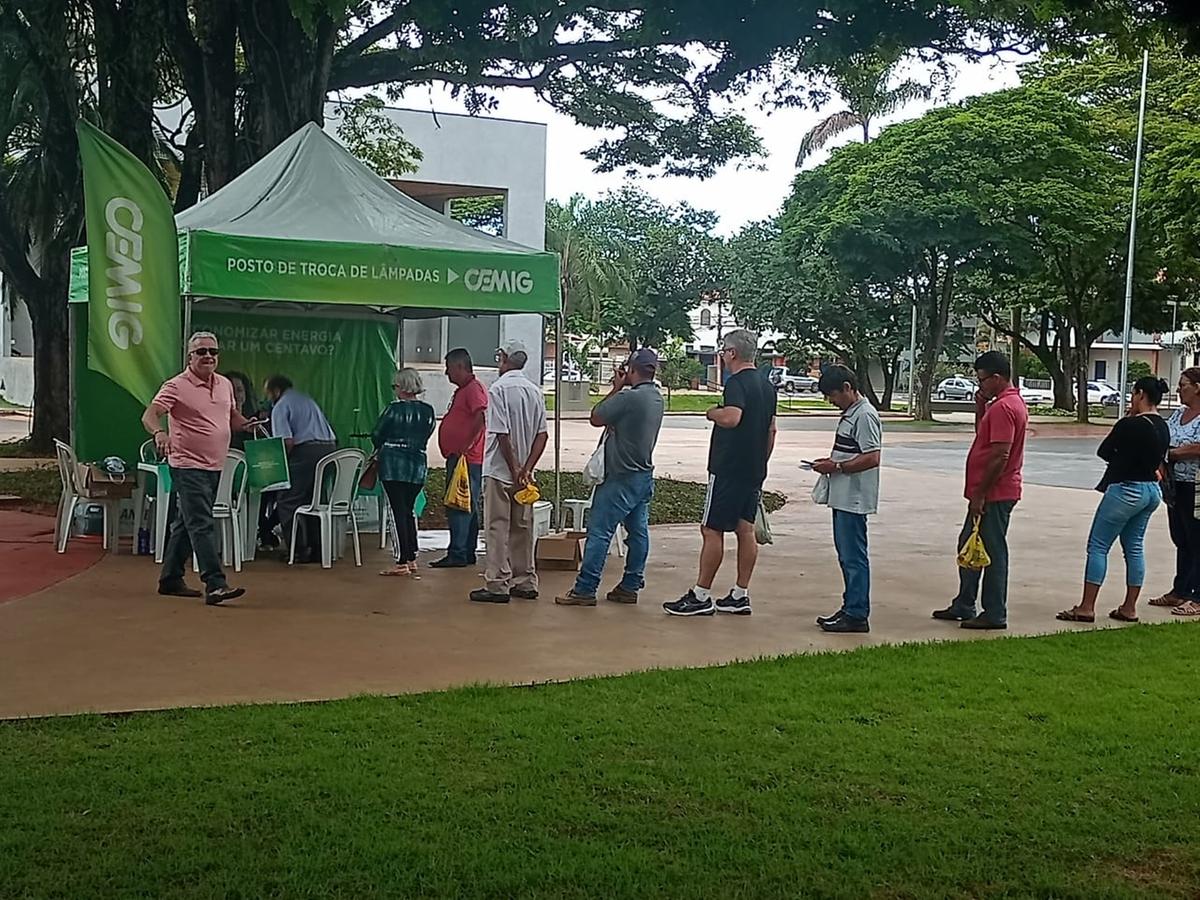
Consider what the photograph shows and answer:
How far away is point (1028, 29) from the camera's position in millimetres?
13070

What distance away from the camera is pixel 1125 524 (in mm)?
8805

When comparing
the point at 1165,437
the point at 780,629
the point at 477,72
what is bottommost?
the point at 780,629

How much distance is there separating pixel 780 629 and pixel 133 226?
497 cm

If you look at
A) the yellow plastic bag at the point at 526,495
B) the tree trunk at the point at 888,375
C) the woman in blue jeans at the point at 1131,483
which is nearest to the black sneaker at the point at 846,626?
the woman in blue jeans at the point at 1131,483

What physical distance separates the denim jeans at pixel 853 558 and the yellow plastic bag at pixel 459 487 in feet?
9.86

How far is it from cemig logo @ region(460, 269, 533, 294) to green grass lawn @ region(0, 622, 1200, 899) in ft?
13.3

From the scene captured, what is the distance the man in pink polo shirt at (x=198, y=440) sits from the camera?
8.55 metres

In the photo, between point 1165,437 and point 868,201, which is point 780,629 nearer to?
point 1165,437

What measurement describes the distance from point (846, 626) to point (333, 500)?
4243 millimetres

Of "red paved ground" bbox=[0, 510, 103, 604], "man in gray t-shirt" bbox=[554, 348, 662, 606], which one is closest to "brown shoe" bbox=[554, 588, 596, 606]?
"man in gray t-shirt" bbox=[554, 348, 662, 606]

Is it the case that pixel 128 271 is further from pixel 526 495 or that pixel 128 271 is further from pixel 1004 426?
pixel 1004 426

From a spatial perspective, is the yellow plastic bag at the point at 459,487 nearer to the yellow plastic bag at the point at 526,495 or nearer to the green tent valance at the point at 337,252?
the green tent valance at the point at 337,252

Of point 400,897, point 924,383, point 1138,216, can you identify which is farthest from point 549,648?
point 924,383

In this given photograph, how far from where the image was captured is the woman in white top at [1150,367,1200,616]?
8.99 meters
